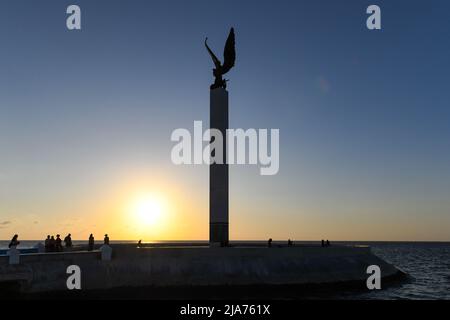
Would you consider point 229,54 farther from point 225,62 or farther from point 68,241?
point 68,241

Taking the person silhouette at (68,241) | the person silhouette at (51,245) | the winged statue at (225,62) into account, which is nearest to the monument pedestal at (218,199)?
the winged statue at (225,62)

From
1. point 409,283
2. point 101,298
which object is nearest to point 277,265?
point 101,298

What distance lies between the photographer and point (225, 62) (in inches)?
1905

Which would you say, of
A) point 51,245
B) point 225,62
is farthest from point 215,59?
point 51,245

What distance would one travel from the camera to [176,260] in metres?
36.0

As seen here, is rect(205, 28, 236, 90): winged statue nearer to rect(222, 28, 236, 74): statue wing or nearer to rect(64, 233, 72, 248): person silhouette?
rect(222, 28, 236, 74): statue wing

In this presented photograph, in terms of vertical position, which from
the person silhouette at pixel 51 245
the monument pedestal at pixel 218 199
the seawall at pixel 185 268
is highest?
the monument pedestal at pixel 218 199

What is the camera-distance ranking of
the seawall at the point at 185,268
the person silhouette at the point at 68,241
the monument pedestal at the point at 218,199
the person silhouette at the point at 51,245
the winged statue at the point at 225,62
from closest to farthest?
the seawall at the point at 185,268
the person silhouette at the point at 51,245
the person silhouette at the point at 68,241
the monument pedestal at the point at 218,199
the winged statue at the point at 225,62

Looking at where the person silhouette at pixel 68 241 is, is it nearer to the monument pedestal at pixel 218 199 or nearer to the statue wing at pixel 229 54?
the monument pedestal at pixel 218 199

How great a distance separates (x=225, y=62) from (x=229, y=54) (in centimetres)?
101

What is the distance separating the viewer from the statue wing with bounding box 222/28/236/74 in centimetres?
4809

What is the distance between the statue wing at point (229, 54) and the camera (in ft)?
158

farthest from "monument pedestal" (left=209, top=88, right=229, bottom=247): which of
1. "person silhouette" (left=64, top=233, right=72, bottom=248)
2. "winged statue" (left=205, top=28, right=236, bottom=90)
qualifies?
"person silhouette" (left=64, top=233, right=72, bottom=248)

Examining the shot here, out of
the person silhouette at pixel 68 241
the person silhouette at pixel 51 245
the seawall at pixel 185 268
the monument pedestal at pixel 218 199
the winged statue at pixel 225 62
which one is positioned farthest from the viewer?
the winged statue at pixel 225 62
